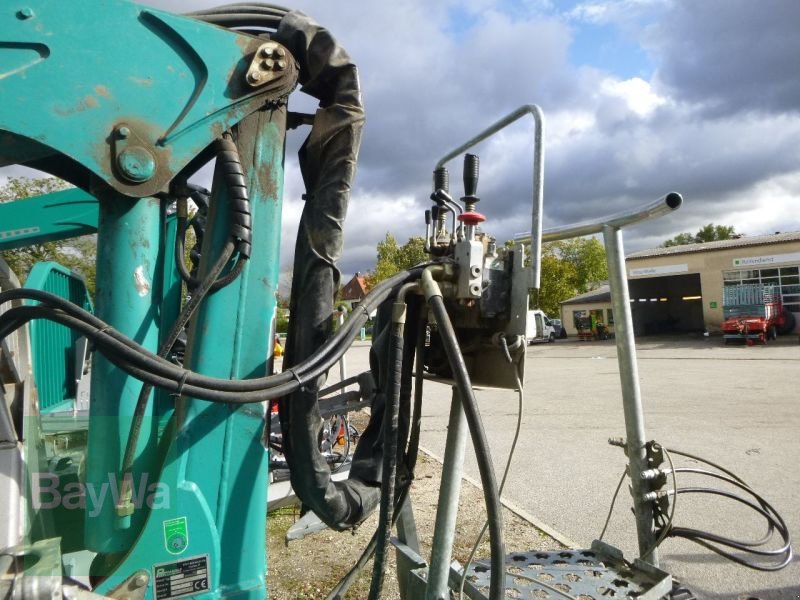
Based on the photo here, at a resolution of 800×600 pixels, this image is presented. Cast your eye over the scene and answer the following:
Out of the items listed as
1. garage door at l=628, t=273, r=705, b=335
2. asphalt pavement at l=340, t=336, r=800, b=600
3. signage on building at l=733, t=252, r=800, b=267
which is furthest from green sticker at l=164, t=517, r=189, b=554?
garage door at l=628, t=273, r=705, b=335

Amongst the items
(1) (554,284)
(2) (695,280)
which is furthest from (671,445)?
(1) (554,284)

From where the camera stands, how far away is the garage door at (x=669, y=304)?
40.0 meters

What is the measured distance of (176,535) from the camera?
1.56 m

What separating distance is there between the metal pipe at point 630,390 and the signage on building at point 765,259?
31.7 meters

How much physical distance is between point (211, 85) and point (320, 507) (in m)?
1.25

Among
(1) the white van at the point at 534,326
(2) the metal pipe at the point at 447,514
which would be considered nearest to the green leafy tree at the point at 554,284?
(1) the white van at the point at 534,326

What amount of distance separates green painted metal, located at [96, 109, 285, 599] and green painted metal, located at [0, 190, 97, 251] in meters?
2.77

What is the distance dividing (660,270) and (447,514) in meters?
34.8

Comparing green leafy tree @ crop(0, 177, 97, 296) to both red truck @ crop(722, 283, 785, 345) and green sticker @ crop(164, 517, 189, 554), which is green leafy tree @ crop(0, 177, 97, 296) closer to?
green sticker @ crop(164, 517, 189, 554)

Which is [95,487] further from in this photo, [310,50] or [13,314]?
[310,50]

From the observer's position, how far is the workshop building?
96.2ft

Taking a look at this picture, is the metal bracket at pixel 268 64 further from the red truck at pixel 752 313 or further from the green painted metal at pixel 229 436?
the red truck at pixel 752 313

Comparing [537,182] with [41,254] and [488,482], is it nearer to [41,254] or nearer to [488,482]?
[488,482]

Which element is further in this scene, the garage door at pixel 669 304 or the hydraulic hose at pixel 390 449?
the garage door at pixel 669 304
